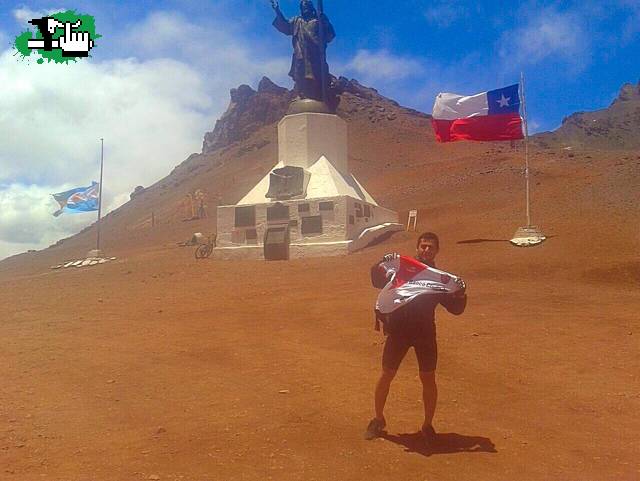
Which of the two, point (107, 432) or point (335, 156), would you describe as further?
point (335, 156)

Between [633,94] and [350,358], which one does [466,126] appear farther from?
[633,94]

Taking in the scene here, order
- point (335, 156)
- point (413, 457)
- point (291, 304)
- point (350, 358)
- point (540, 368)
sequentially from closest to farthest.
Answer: point (413, 457) < point (540, 368) < point (350, 358) < point (291, 304) < point (335, 156)

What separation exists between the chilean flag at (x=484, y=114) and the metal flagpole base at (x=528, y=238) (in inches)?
111

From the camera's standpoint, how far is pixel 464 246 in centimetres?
1794

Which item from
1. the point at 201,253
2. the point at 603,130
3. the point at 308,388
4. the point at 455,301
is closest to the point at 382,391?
the point at 455,301

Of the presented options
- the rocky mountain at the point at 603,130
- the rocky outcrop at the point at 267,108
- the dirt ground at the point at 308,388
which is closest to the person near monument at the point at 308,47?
the dirt ground at the point at 308,388

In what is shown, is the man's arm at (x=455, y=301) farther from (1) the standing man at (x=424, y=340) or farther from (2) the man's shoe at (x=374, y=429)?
(2) the man's shoe at (x=374, y=429)

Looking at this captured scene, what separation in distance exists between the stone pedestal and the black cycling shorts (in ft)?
61.9

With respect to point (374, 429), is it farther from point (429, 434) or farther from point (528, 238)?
point (528, 238)

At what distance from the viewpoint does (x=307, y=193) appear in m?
21.2

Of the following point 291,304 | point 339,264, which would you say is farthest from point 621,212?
point 291,304

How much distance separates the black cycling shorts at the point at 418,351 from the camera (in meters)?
4.48

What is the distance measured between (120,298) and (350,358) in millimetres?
7812

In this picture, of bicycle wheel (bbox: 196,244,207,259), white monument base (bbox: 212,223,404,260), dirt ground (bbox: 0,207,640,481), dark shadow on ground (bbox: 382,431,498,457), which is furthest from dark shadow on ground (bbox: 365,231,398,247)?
dark shadow on ground (bbox: 382,431,498,457)
